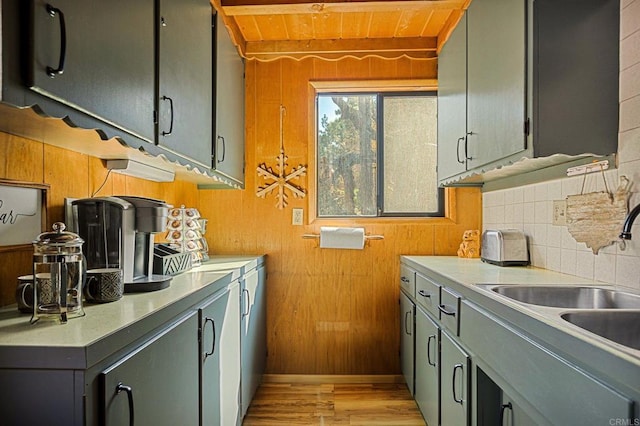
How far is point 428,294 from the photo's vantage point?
2068mm

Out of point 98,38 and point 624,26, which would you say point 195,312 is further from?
point 624,26

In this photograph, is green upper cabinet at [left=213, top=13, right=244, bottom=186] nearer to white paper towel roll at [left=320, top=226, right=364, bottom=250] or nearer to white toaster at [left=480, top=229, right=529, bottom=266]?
white paper towel roll at [left=320, top=226, right=364, bottom=250]

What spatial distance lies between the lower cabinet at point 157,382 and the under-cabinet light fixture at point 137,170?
2.40 feet

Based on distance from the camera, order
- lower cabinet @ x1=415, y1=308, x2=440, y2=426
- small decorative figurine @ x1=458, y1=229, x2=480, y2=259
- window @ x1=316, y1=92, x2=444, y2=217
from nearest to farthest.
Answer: lower cabinet @ x1=415, y1=308, x2=440, y2=426
small decorative figurine @ x1=458, y1=229, x2=480, y2=259
window @ x1=316, y1=92, x2=444, y2=217

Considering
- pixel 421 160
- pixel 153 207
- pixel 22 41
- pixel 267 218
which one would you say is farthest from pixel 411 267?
pixel 22 41

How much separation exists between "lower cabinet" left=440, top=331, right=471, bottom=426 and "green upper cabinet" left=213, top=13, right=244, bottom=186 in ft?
4.71

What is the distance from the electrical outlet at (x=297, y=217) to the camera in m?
2.84

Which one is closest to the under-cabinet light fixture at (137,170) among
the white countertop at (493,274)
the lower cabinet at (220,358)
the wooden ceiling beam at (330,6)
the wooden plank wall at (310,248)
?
the lower cabinet at (220,358)

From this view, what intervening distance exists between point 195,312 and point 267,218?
4.83 ft

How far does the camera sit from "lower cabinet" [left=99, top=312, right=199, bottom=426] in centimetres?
87

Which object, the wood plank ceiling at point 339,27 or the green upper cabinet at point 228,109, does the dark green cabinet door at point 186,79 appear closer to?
the green upper cabinet at point 228,109

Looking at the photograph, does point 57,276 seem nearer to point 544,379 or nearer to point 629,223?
point 544,379

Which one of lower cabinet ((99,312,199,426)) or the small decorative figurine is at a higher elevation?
the small decorative figurine

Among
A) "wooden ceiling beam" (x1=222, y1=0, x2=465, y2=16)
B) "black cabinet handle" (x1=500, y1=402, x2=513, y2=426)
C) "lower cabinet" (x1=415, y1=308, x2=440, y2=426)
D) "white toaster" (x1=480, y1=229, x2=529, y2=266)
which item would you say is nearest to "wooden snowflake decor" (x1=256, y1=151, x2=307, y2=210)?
"wooden ceiling beam" (x1=222, y1=0, x2=465, y2=16)
